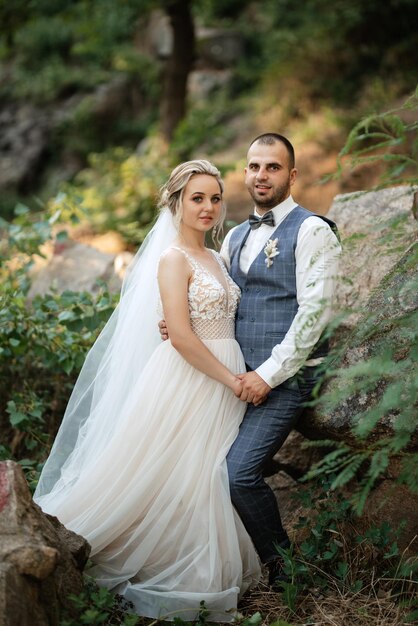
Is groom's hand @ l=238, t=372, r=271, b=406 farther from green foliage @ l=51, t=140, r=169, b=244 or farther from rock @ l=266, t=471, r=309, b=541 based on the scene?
green foliage @ l=51, t=140, r=169, b=244

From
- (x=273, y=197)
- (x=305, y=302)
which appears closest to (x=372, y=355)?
(x=305, y=302)

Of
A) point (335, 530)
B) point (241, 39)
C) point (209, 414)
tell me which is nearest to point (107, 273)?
point (209, 414)

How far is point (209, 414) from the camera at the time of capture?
3.31 m

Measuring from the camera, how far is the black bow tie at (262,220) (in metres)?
3.51

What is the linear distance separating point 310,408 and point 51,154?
12022mm

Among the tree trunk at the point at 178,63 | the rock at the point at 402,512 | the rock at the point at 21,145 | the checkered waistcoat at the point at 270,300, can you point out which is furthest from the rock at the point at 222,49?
the rock at the point at 402,512

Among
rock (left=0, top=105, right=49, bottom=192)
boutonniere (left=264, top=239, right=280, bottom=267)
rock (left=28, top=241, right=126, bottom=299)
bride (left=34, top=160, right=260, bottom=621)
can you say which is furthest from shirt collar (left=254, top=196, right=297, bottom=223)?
rock (left=0, top=105, right=49, bottom=192)

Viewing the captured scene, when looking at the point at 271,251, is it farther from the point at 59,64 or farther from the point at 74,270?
the point at 59,64

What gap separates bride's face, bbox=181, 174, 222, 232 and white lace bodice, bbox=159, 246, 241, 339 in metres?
0.17

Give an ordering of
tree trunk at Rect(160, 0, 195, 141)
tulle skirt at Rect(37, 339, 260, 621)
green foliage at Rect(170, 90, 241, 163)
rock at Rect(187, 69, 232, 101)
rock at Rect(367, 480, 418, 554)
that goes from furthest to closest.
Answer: rock at Rect(187, 69, 232, 101)
green foliage at Rect(170, 90, 241, 163)
tree trunk at Rect(160, 0, 195, 141)
rock at Rect(367, 480, 418, 554)
tulle skirt at Rect(37, 339, 260, 621)

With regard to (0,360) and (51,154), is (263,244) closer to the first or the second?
(0,360)

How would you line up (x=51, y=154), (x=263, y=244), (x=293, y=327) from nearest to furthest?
(x=293, y=327) < (x=263, y=244) < (x=51, y=154)

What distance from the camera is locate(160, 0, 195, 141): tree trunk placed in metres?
8.83

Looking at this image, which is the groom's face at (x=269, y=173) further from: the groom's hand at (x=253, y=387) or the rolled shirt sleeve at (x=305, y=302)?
the groom's hand at (x=253, y=387)
